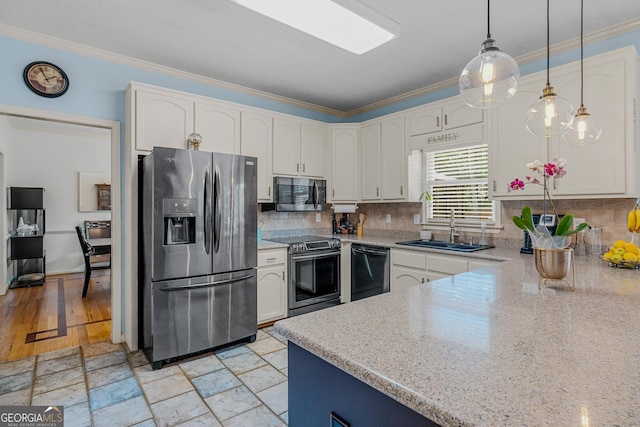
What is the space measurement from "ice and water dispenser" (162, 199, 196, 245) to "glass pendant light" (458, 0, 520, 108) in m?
2.11

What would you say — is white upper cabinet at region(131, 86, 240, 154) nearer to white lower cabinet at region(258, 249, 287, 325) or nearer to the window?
white lower cabinet at region(258, 249, 287, 325)

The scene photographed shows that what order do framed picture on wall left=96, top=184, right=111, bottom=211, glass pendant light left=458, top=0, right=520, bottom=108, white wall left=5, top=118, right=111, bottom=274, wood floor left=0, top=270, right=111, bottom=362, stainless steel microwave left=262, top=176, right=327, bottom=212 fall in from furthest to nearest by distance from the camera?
framed picture on wall left=96, top=184, right=111, bottom=211 → white wall left=5, top=118, right=111, bottom=274 → stainless steel microwave left=262, top=176, right=327, bottom=212 → wood floor left=0, top=270, right=111, bottom=362 → glass pendant light left=458, top=0, right=520, bottom=108

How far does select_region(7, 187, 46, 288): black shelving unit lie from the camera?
17.2 ft

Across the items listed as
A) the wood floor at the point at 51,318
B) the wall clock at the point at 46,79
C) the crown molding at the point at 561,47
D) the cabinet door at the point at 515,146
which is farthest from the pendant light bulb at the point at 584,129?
the wood floor at the point at 51,318

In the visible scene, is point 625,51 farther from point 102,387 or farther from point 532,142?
point 102,387

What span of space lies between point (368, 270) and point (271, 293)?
1.08 m

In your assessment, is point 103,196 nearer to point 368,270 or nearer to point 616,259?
point 368,270

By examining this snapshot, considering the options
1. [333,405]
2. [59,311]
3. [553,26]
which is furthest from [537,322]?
[59,311]

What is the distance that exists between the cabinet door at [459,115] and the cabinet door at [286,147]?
1.66 metres

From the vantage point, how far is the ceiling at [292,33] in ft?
7.59

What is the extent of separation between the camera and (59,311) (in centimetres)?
401

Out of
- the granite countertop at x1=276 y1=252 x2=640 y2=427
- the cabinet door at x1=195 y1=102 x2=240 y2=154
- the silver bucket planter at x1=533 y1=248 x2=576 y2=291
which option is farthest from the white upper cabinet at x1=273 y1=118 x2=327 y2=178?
the silver bucket planter at x1=533 y1=248 x2=576 y2=291

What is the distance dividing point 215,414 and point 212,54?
2.84 metres

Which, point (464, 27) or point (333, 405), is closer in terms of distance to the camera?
point (333, 405)
